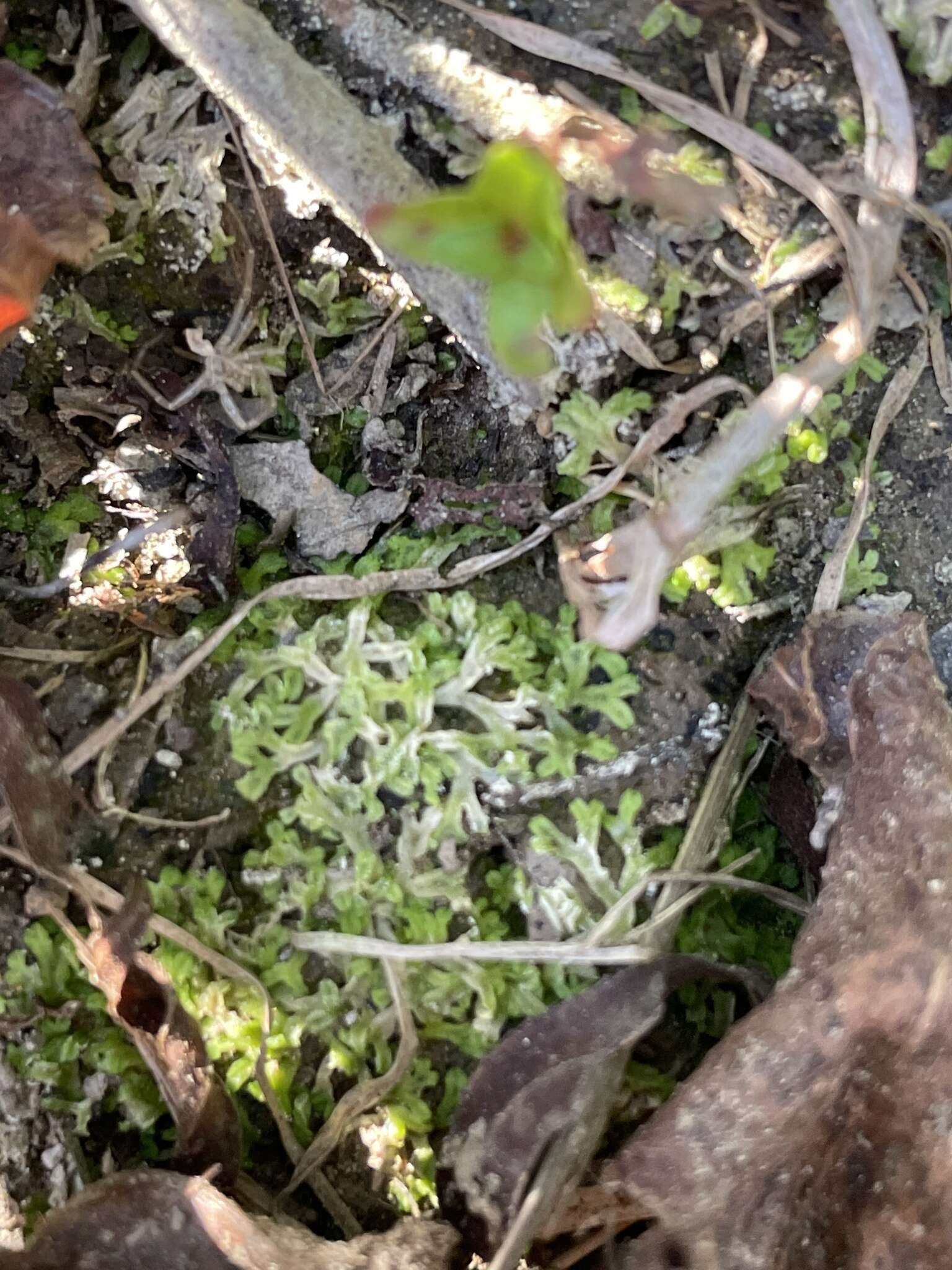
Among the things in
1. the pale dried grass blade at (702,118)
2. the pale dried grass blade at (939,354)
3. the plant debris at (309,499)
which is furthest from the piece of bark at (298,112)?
the pale dried grass blade at (939,354)

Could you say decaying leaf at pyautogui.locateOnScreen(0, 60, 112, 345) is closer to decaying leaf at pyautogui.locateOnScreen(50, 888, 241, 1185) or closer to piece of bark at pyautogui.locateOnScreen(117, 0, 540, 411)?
piece of bark at pyautogui.locateOnScreen(117, 0, 540, 411)

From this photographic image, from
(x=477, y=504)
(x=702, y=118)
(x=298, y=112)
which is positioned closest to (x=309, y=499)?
(x=477, y=504)

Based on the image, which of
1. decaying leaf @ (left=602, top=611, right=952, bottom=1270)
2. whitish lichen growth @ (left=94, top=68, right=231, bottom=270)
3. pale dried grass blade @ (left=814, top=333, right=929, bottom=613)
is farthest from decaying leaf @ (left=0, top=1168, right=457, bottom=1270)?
whitish lichen growth @ (left=94, top=68, right=231, bottom=270)

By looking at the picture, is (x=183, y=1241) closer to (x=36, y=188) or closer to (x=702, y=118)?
(x=36, y=188)

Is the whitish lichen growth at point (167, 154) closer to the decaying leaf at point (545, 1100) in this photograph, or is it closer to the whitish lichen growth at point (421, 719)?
the whitish lichen growth at point (421, 719)

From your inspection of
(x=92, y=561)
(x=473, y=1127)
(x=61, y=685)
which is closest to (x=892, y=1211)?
(x=473, y=1127)
